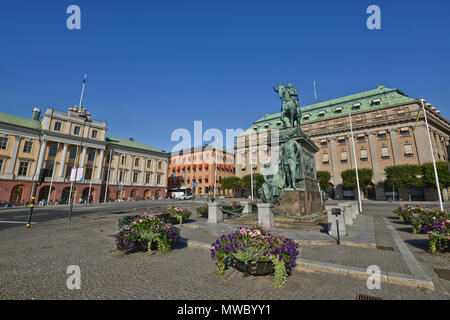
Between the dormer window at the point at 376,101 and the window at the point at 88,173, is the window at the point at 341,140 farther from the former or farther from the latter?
the window at the point at 88,173

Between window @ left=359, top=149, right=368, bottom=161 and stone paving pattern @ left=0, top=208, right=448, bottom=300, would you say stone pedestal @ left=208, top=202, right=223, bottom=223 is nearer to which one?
stone paving pattern @ left=0, top=208, right=448, bottom=300

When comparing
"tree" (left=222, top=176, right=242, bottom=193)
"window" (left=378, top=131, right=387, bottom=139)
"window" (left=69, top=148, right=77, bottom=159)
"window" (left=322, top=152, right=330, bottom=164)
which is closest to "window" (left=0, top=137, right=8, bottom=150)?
"window" (left=69, top=148, right=77, bottom=159)

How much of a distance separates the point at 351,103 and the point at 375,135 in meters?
12.4

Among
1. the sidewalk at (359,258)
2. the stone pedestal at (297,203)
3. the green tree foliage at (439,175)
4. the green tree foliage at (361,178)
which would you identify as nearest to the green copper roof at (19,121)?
the sidewalk at (359,258)

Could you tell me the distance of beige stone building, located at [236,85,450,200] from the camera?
43750 millimetres

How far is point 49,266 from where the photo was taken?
5762mm

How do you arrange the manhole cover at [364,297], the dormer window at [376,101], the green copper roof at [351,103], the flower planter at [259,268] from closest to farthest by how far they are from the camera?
1. the manhole cover at [364,297]
2. the flower planter at [259,268]
3. the green copper roof at [351,103]
4. the dormer window at [376,101]

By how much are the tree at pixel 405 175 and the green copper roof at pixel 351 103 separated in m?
17.7

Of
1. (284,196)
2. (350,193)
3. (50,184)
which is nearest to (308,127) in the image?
(350,193)

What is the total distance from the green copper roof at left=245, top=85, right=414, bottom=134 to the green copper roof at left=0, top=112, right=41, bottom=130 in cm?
6025

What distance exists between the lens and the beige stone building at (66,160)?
121 feet

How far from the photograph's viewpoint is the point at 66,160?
42.7 metres

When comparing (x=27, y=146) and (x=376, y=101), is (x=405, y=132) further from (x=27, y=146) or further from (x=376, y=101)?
(x=27, y=146)
